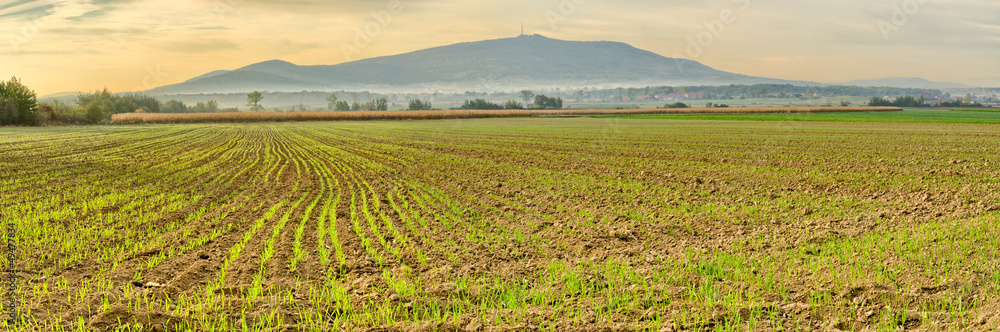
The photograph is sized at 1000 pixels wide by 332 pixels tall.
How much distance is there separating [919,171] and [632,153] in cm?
1121

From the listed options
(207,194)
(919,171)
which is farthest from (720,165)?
(207,194)

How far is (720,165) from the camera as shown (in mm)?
21375

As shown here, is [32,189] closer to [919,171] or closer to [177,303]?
[177,303]

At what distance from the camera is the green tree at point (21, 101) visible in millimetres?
79938

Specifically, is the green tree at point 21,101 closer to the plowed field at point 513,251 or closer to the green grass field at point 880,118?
the plowed field at point 513,251

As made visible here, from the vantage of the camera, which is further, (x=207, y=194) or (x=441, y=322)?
(x=207, y=194)

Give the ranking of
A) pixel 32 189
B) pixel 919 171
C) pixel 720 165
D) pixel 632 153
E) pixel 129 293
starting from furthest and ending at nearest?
pixel 632 153 → pixel 720 165 → pixel 919 171 → pixel 32 189 → pixel 129 293

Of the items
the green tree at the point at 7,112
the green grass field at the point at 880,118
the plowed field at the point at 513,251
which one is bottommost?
the plowed field at the point at 513,251

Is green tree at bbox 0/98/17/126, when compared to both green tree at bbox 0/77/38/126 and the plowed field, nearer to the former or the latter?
green tree at bbox 0/77/38/126

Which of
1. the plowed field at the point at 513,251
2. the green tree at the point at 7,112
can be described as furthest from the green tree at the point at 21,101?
the plowed field at the point at 513,251

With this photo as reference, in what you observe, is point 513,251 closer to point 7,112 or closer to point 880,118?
point 880,118

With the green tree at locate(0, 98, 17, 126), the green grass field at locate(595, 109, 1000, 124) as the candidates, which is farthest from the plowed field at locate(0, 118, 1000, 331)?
the green tree at locate(0, 98, 17, 126)

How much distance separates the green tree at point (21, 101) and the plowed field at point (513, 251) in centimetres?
8019

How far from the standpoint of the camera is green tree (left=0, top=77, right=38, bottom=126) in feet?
262
